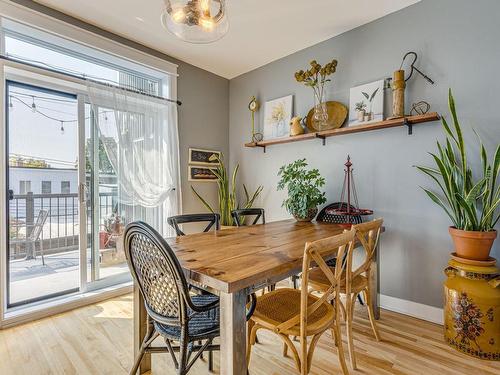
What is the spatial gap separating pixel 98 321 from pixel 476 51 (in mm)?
3809

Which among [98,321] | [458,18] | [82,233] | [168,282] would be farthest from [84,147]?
[458,18]

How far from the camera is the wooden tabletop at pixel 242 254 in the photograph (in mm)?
1167

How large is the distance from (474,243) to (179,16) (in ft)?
7.86

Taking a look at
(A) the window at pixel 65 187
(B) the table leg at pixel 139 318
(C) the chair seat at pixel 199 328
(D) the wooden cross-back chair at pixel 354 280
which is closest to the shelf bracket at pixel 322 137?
(D) the wooden cross-back chair at pixel 354 280

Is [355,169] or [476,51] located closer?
[476,51]

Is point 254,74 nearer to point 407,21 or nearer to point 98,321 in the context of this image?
point 407,21

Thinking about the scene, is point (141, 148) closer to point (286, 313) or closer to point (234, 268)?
point (234, 268)

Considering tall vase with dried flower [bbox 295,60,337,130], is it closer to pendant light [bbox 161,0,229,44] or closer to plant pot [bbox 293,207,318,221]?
plant pot [bbox 293,207,318,221]

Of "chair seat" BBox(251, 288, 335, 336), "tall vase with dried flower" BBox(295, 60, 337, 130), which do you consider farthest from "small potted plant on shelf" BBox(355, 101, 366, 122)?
"chair seat" BBox(251, 288, 335, 336)

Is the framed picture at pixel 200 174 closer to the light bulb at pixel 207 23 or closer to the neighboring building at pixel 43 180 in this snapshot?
the neighboring building at pixel 43 180

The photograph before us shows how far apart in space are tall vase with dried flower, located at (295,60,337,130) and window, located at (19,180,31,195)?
282 cm

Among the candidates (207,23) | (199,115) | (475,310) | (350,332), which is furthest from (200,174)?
(475,310)

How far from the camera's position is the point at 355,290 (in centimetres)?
179

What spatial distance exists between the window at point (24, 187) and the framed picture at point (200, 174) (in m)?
1.64
